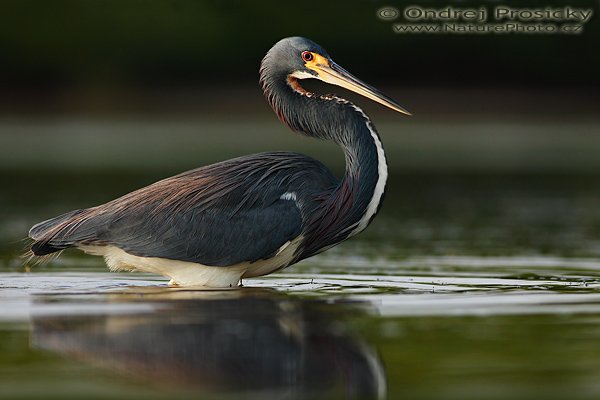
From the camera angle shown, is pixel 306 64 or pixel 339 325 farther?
pixel 306 64

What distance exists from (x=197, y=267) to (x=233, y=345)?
278 cm

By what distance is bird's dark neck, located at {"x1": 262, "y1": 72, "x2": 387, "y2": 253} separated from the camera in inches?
438

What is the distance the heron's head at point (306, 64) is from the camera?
1149 cm

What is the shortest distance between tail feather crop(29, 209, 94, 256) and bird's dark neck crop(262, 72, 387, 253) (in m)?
1.67

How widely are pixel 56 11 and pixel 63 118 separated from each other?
6978mm

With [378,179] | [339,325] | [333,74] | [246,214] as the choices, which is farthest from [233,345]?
[333,74]

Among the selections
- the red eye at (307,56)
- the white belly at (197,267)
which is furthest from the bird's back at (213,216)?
the red eye at (307,56)

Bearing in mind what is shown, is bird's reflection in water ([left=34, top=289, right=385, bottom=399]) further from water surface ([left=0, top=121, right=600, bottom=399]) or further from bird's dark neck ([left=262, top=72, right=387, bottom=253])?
bird's dark neck ([left=262, top=72, right=387, bottom=253])

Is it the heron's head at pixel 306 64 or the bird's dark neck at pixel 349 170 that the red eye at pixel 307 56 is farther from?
the bird's dark neck at pixel 349 170

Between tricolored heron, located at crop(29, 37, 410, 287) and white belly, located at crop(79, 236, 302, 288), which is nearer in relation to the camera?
tricolored heron, located at crop(29, 37, 410, 287)

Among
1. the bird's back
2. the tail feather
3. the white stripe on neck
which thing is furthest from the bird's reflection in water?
the white stripe on neck

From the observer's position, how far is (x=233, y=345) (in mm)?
8312

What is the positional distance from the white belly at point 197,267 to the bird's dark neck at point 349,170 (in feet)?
1.00

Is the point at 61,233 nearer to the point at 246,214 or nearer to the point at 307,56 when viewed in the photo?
the point at 246,214
